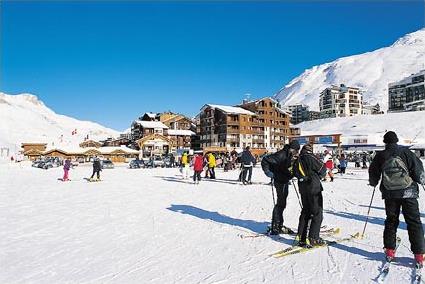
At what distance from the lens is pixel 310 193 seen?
5930 mm

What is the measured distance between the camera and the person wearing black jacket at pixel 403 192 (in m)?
4.88

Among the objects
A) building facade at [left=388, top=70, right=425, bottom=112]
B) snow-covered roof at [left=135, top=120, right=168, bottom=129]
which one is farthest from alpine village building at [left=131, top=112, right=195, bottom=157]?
building facade at [left=388, top=70, right=425, bottom=112]

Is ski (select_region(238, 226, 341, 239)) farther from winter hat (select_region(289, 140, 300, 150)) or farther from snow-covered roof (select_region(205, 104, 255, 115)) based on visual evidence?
snow-covered roof (select_region(205, 104, 255, 115))

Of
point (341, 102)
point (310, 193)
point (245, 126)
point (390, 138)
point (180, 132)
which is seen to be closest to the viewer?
point (390, 138)

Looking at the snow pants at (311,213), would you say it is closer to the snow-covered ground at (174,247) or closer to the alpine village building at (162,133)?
the snow-covered ground at (174,247)

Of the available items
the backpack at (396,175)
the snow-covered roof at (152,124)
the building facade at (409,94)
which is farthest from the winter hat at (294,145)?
the building facade at (409,94)

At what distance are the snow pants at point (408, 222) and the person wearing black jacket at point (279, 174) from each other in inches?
82.0

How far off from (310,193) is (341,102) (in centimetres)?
14535

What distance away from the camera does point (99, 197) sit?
44.5 feet

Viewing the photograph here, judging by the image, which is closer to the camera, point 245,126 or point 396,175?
point 396,175

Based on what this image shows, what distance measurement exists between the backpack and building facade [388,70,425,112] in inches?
5173

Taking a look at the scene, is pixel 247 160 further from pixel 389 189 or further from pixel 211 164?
pixel 389 189

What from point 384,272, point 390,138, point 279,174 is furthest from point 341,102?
point 384,272

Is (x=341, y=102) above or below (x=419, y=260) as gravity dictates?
above
